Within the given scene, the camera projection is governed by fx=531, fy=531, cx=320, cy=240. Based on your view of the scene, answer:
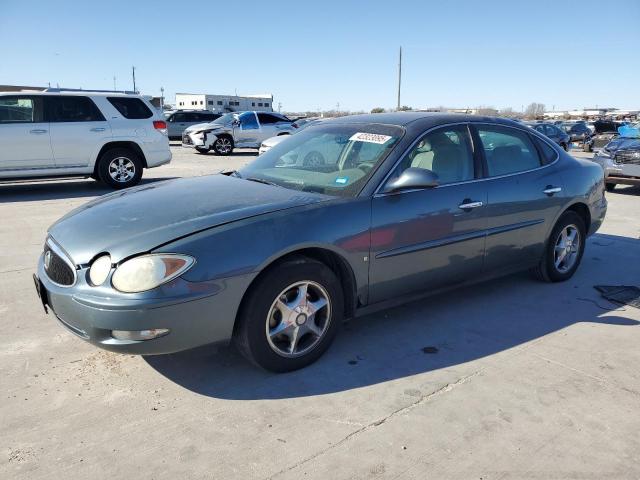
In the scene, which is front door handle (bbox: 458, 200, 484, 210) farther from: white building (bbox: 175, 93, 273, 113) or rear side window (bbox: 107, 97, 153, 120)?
white building (bbox: 175, 93, 273, 113)

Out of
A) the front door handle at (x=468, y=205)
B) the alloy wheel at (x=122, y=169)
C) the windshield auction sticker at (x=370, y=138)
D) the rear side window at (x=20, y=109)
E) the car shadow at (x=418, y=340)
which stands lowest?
the car shadow at (x=418, y=340)

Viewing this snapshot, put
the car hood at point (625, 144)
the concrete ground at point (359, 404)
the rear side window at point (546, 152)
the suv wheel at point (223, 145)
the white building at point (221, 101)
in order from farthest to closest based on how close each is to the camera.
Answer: the white building at point (221, 101) < the suv wheel at point (223, 145) < the car hood at point (625, 144) < the rear side window at point (546, 152) < the concrete ground at point (359, 404)

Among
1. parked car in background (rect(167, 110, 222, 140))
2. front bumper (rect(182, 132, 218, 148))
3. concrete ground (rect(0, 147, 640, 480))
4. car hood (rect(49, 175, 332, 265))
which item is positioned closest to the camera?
concrete ground (rect(0, 147, 640, 480))

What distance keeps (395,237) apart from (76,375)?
219cm

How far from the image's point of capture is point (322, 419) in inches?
111


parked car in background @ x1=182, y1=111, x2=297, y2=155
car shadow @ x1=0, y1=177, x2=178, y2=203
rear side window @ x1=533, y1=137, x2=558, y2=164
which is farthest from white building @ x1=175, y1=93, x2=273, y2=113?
rear side window @ x1=533, y1=137, x2=558, y2=164

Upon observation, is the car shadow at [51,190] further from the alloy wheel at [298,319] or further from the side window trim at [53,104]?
the alloy wheel at [298,319]

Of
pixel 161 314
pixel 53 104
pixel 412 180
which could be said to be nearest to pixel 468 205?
pixel 412 180

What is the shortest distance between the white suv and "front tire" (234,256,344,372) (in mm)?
7996

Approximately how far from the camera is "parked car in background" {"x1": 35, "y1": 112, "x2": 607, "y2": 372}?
2803mm

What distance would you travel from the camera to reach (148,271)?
276cm

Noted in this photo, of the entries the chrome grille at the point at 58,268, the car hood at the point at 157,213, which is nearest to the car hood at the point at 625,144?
the car hood at the point at 157,213

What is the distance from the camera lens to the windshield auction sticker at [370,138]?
152 inches

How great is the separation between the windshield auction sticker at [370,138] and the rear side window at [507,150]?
952 mm
